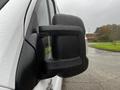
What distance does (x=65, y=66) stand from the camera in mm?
1400

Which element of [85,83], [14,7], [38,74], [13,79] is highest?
[14,7]

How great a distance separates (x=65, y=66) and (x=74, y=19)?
31 cm

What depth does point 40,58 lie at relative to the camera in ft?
4.85

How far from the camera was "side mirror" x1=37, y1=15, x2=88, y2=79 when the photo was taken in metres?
1.37

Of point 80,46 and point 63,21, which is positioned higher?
point 63,21

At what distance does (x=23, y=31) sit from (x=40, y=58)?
0.57 feet

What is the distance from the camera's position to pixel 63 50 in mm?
1389

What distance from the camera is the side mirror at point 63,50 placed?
1374mm

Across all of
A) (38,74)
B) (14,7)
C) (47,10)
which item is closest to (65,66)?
(38,74)

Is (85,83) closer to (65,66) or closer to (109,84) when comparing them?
(109,84)

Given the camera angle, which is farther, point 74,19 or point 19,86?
point 74,19

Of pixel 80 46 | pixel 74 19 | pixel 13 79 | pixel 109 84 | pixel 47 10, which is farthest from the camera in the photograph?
pixel 109 84

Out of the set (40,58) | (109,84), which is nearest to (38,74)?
(40,58)

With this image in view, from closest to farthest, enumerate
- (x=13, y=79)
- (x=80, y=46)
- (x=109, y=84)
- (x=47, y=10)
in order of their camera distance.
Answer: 1. (x=13, y=79)
2. (x=80, y=46)
3. (x=47, y=10)
4. (x=109, y=84)
